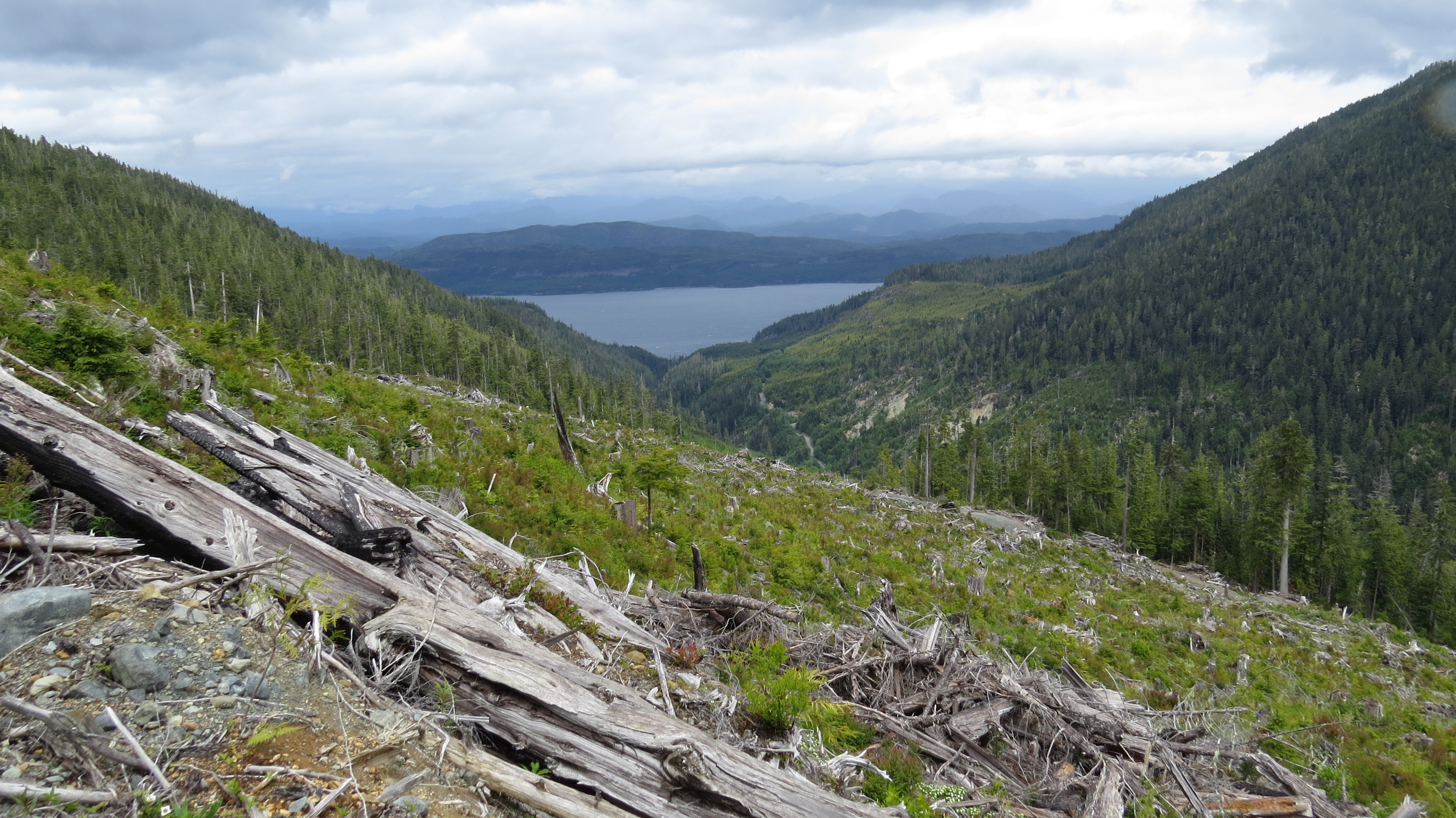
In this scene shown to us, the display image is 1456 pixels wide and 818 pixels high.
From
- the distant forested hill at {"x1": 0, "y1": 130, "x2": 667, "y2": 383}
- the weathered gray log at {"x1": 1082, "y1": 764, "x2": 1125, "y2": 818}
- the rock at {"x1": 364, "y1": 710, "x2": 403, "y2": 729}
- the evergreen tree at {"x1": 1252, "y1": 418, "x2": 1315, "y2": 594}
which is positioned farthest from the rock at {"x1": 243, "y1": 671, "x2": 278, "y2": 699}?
the distant forested hill at {"x1": 0, "y1": 130, "x2": 667, "y2": 383}

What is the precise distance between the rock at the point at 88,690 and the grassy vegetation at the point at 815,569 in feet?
Result: 8.51

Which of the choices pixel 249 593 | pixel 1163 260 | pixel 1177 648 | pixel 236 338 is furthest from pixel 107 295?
pixel 1163 260

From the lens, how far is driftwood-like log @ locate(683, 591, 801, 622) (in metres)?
9.23

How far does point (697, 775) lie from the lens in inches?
177

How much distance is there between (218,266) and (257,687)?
105m

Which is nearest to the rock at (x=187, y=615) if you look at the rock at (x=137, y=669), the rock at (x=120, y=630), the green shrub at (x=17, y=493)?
the rock at (x=120, y=630)

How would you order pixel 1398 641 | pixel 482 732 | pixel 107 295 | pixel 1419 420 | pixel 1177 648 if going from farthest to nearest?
pixel 1419 420 < pixel 1398 641 < pixel 1177 648 < pixel 107 295 < pixel 482 732

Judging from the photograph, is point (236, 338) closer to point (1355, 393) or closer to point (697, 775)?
point (697, 775)

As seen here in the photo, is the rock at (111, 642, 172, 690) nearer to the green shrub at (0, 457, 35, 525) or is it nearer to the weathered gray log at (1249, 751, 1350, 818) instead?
the green shrub at (0, 457, 35, 525)

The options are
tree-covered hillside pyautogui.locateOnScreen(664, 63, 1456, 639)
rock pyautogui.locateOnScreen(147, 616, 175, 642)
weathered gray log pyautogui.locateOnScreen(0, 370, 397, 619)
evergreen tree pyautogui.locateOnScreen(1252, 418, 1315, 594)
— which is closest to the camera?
rock pyautogui.locateOnScreen(147, 616, 175, 642)

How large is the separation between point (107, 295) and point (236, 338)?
319cm

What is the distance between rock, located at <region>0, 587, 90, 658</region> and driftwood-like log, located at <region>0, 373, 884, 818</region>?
108 centimetres

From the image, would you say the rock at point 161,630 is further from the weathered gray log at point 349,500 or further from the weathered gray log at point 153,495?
the weathered gray log at point 349,500

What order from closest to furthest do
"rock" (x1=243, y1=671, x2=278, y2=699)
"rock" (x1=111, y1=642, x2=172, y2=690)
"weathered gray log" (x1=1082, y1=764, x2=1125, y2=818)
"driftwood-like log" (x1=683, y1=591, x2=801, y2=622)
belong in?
1. "rock" (x1=111, y1=642, x2=172, y2=690)
2. "rock" (x1=243, y1=671, x2=278, y2=699)
3. "weathered gray log" (x1=1082, y1=764, x2=1125, y2=818)
4. "driftwood-like log" (x1=683, y1=591, x2=801, y2=622)
